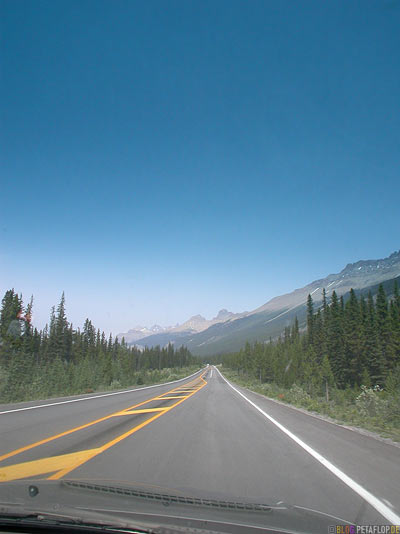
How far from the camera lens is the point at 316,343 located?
74.9m

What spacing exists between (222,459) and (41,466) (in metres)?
3.25

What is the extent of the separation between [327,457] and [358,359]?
59280mm

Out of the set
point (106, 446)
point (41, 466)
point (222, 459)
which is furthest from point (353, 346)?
point (41, 466)

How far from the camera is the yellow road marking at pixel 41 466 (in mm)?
4949

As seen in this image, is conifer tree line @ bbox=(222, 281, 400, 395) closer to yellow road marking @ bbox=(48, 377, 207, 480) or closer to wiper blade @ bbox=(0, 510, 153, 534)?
yellow road marking @ bbox=(48, 377, 207, 480)

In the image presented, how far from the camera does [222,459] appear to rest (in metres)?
6.34

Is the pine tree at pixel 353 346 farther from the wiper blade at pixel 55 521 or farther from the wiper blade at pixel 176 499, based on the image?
the wiper blade at pixel 55 521

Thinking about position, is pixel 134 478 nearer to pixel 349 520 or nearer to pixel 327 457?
pixel 349 520

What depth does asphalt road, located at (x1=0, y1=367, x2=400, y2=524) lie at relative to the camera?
14.6 feet

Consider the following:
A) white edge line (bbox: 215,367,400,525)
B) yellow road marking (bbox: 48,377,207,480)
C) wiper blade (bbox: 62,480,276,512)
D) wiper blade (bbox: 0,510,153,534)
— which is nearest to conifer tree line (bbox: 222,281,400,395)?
yellow road marking (bbox: 48,377,207,480)

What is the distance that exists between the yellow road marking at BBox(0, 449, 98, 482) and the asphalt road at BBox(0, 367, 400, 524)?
0.06 feet

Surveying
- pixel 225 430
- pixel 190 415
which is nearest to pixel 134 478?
pixel 225 430

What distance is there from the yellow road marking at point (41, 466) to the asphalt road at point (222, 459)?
2 centimetres

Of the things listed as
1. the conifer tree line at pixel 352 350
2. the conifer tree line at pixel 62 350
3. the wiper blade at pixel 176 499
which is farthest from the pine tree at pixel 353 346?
the wiper blade at pixel 176 499
